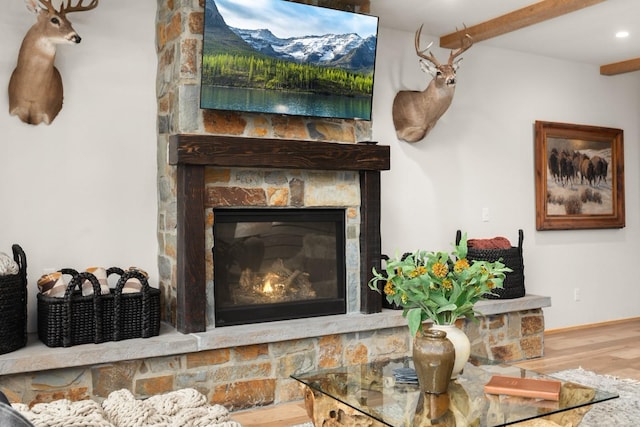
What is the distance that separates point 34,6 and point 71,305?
62.7 inches

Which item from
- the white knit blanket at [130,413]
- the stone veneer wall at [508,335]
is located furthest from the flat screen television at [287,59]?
the white knit blanket at [130,413]

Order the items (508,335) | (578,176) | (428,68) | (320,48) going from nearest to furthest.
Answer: (320,48) → (428,68) → (508,335) → (578,176)

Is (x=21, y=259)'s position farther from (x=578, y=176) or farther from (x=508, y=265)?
(x=578, y=176)

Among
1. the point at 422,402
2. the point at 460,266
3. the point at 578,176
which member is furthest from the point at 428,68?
the point at 422,402

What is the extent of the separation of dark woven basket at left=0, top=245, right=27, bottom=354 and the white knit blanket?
139 cm

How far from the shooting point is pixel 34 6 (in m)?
3.31

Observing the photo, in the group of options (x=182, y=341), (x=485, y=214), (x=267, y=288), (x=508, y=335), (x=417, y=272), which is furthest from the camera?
(x=485, y=214)

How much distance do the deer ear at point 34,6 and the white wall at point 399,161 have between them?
0.76ft

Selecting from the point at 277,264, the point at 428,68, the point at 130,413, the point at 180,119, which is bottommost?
the point at 130,413

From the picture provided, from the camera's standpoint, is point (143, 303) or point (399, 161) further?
point (399, 161)

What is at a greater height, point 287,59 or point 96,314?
point 287,59

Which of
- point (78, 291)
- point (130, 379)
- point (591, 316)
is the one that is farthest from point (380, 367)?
point (591, 316)

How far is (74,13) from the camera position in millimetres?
3660

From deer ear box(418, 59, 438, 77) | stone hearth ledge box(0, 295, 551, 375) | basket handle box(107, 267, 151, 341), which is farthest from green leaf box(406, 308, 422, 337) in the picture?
deer ear box(418, 59, 438, 77)
